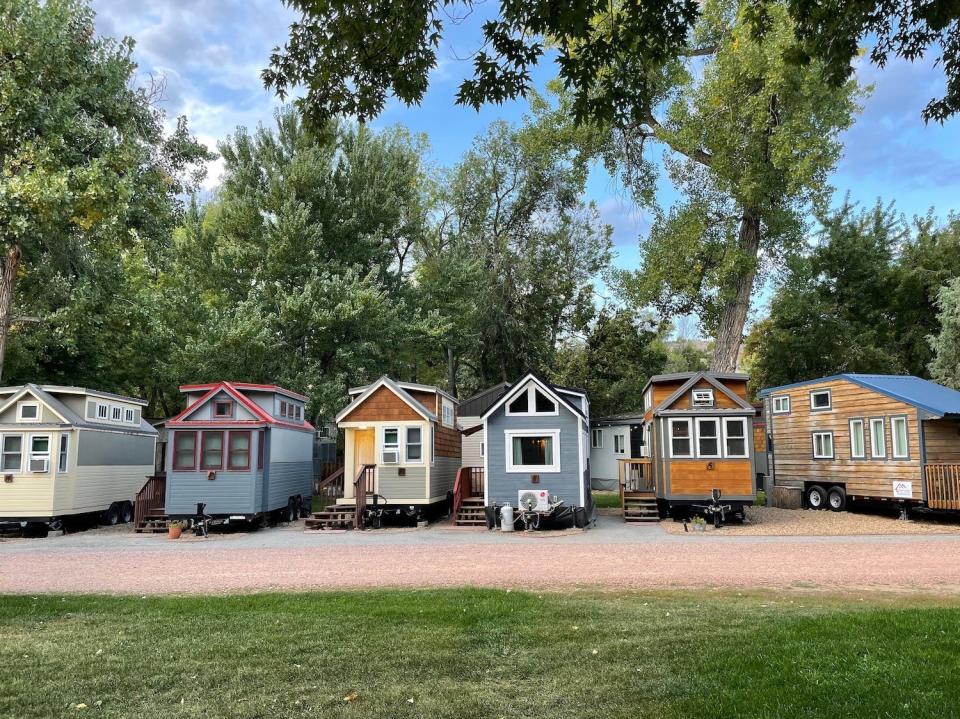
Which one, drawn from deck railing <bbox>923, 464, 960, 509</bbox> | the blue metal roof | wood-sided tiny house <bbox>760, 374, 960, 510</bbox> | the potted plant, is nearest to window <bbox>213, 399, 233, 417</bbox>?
the potted plant

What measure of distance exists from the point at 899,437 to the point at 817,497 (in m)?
4.21

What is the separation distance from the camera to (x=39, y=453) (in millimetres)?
20734

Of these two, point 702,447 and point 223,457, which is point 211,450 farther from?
point 702,447

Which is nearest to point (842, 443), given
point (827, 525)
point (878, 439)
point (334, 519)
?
point (878, 439)

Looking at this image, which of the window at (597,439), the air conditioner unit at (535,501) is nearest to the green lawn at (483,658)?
the air conditioner unit at (535,501)

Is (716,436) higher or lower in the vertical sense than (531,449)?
higher

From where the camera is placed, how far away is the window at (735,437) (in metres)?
21.2

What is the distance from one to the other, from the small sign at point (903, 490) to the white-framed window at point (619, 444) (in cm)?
1456

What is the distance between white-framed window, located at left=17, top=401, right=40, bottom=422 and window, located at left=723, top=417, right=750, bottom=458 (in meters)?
20.5

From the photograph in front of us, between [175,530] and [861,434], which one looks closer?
[175,530]

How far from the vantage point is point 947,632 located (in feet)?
24.7

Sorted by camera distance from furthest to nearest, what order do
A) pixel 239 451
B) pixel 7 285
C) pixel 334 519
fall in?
pixel 7 285 < pixel 334 519 < pixel 239 451

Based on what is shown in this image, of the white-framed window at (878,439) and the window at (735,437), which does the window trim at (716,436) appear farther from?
the white-framed window at (878,439)

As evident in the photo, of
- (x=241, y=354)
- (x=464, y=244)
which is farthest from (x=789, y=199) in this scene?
(x=241, y=354)
